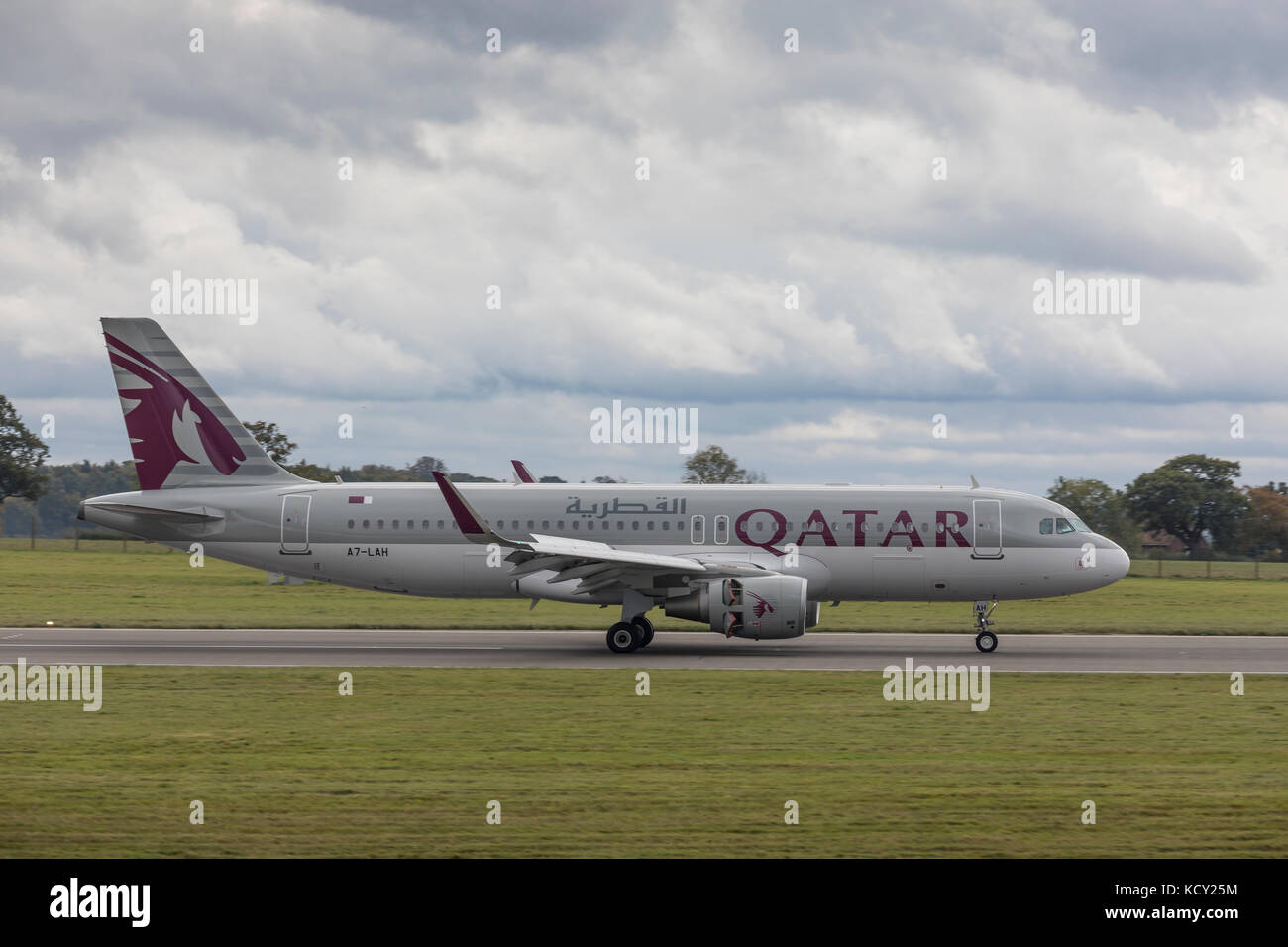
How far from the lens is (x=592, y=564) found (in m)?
30.1

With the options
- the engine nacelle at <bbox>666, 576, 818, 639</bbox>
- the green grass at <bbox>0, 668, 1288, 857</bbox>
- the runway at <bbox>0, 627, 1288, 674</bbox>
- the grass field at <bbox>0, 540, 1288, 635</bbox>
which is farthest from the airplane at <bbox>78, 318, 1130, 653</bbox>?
the green grass at <bbox>0, 668, 1288, 857</bbox>

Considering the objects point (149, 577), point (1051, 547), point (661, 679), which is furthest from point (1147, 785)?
point (149, 577)

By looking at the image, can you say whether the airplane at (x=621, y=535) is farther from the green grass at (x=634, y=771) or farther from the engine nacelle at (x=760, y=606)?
the green grass at (x=634, y=771)

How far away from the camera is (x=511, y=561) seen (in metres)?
31.2

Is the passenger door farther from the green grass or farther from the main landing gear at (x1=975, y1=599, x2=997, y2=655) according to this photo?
the green grass

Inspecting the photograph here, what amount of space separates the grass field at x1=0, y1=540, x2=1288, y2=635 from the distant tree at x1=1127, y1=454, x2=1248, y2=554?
5241 cm

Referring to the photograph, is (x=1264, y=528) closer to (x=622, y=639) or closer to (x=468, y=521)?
(x=622, y=639)

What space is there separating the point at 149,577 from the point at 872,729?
46.5 meters

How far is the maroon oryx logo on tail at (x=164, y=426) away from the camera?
114 feet

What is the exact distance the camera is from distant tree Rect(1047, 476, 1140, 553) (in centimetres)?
10488

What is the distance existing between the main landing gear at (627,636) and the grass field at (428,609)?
25.0 feet

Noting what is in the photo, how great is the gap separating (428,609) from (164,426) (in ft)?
39.3

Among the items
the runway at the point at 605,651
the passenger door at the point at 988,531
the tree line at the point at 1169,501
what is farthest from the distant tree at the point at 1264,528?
the passenger door at the point at 988,531
